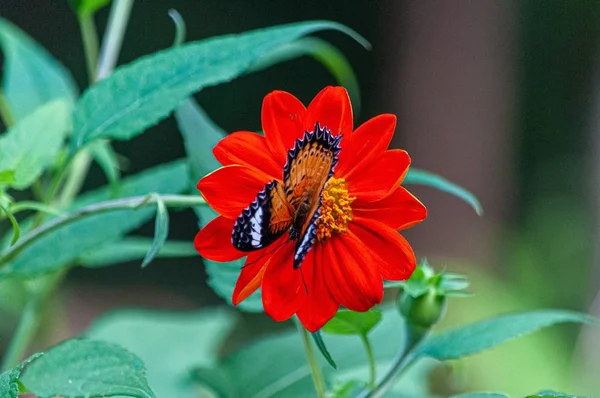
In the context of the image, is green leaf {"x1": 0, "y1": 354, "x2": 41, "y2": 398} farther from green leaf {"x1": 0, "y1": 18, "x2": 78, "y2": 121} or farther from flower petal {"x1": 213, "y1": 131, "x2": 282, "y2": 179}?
green leaf {"x1": 0, "y1": 18, "x2": 78, "y2": 121}

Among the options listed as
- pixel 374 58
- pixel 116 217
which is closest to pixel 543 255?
pixel 374 58

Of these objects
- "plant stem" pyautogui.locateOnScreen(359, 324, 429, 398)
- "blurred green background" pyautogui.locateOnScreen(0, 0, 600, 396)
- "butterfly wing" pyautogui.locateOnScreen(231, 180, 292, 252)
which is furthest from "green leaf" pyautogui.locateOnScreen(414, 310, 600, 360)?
"blurred green background" pyautogui.locateOnScreen(0, 0, 600, 396)

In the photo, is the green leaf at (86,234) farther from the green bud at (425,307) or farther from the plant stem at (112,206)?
the green bud at (425,307)

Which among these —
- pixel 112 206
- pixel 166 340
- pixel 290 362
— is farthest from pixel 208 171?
pixel 166 340

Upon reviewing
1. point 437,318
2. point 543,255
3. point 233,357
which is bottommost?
point 543,255

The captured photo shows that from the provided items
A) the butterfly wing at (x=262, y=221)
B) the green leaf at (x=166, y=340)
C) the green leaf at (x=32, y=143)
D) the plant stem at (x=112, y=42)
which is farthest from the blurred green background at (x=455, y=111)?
the butterfly wing at (x=262, y=221)

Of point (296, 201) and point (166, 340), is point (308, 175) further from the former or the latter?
point (166, 340)

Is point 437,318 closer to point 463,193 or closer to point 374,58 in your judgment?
→ point 463,193
